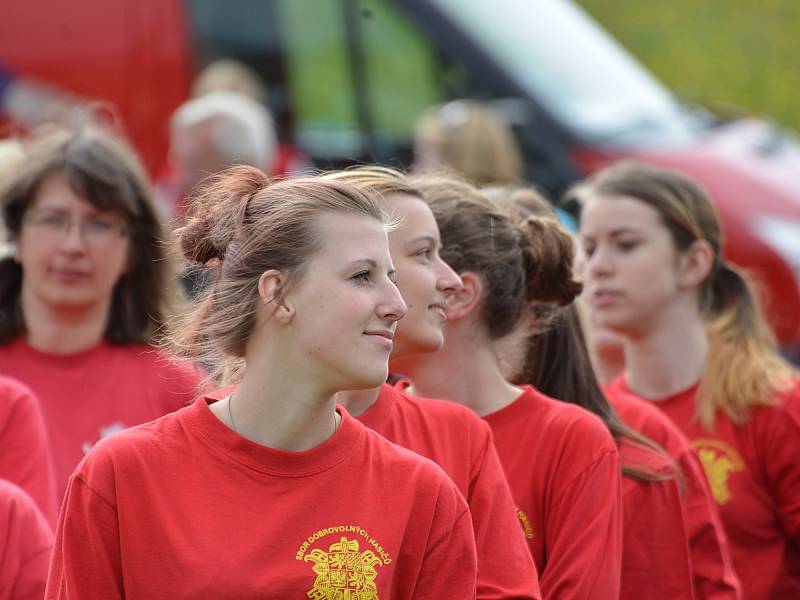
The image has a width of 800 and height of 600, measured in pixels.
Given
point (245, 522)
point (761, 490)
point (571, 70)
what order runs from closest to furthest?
point (245, 522) → point (761, 490) → point (571, 70)

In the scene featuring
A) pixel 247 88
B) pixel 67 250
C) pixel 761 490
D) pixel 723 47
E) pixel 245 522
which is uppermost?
pixel 723 47

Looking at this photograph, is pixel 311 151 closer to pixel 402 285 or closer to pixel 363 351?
pixel 402 285

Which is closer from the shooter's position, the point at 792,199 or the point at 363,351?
the point at 363,351

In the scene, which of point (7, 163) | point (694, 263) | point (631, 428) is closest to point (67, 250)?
point (7, 163)

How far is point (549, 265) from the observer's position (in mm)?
4133

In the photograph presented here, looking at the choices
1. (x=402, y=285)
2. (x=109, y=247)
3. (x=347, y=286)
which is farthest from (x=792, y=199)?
(x=347, y=286)

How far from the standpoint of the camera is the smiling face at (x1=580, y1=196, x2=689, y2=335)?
16.1ft

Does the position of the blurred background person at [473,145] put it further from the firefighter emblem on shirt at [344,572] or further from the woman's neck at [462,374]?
the firefighter emblem on shirt at [344,572]

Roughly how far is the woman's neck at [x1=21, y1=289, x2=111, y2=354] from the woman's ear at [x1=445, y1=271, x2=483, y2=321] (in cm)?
141

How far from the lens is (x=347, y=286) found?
299 centimetres

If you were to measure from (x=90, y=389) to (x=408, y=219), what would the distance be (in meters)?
1.50

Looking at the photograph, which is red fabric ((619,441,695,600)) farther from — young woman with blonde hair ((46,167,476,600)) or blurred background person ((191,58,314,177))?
blurred background person ((191,58,314,177))

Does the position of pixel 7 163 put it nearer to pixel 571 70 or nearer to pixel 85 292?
pixel 85 292

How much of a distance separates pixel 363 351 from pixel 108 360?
2046 millimetres
